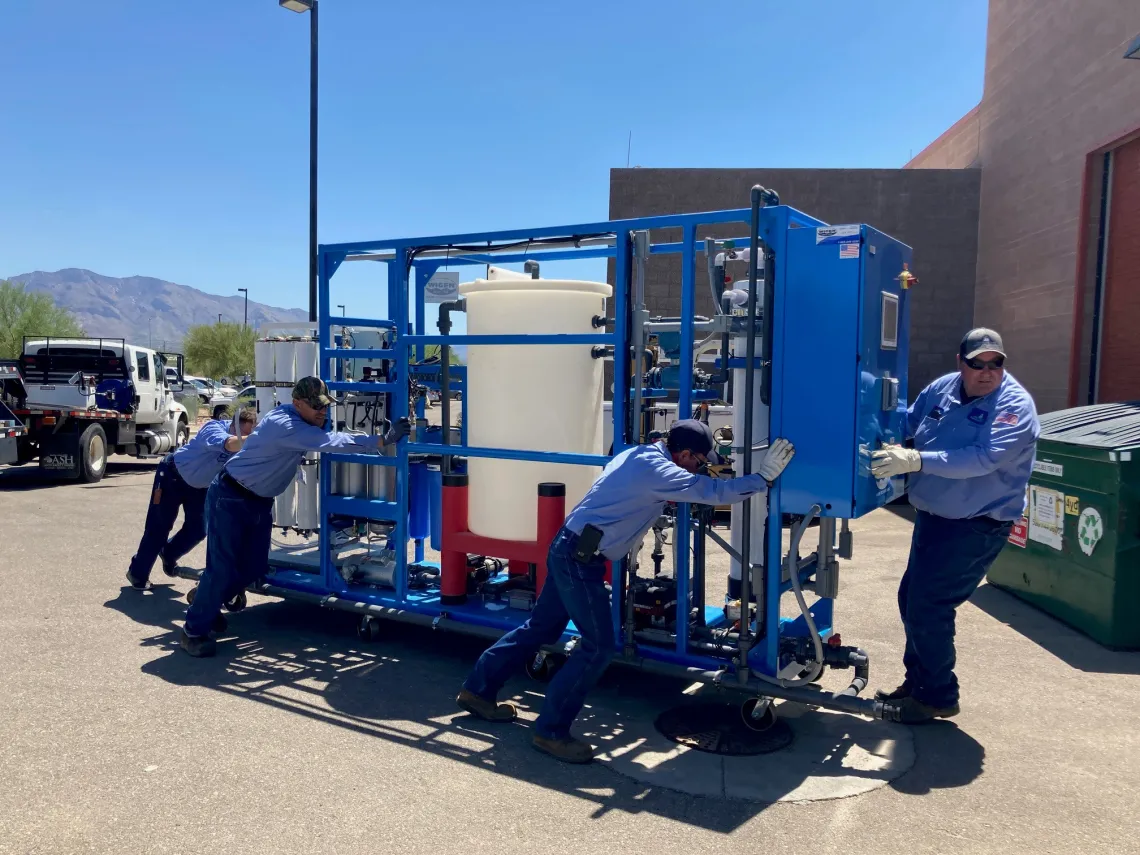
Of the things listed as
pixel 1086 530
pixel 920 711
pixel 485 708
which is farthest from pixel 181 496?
pixel 1086 530

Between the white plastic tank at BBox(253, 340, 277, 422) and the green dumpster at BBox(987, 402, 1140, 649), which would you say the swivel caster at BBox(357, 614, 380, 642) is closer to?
the white plastic tank at BBox(253, 340, 277, 422)

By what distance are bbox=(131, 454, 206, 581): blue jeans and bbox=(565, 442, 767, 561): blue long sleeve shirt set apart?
14.9 ft

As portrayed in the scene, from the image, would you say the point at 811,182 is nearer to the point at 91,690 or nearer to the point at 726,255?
the point at 726,255

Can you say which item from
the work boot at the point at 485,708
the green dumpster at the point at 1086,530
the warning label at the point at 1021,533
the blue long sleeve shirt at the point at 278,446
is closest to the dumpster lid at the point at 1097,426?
the green dumpster at the point at 1086,530

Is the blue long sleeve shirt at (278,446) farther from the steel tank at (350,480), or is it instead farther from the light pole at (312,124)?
the light pole at (312,124)

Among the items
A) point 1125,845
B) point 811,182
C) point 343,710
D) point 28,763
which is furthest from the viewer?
point 811,182

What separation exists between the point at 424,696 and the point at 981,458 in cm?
329

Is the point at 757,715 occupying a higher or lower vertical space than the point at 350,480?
lower

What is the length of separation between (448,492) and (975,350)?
3202mm

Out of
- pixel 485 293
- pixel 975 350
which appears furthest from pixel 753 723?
pixel 485 293

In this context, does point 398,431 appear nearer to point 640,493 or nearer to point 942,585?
point 640,493

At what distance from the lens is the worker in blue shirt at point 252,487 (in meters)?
5.77

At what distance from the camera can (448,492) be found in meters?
5.71

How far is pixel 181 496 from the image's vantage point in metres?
7.54
